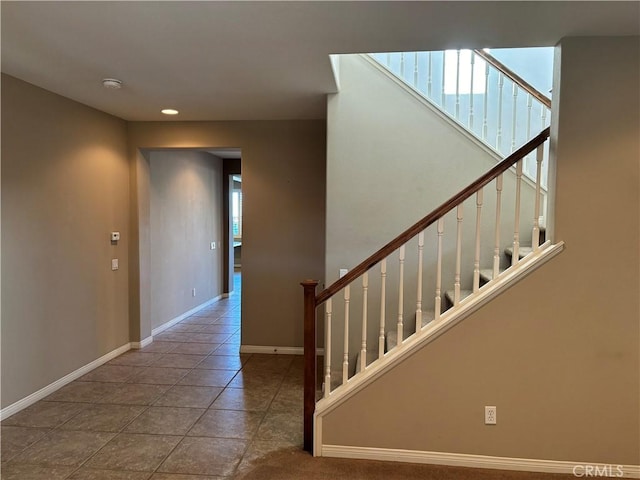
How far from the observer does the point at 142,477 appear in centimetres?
222

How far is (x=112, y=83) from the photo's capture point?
9.72ft

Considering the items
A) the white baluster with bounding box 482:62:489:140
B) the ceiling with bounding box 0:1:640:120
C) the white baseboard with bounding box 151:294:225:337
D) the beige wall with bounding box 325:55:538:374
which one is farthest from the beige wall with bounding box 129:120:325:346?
the white baluster with bounding box 482:62:489:140

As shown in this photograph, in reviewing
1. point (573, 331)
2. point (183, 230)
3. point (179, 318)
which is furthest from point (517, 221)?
point (179, 318)

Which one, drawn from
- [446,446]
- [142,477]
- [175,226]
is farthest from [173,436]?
[175,226]

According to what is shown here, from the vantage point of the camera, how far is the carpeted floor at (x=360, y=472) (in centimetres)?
221

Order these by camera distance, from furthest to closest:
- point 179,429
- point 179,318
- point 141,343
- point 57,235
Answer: point 179,318
point 141,343
point 57,235
point 179,429

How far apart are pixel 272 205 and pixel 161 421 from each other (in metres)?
2.32

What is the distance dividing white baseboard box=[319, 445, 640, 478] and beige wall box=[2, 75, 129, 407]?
97.3 inches

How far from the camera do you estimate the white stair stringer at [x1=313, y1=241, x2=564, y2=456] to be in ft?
7.29

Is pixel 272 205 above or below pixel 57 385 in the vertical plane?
above

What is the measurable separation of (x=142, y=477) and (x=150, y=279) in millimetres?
2821

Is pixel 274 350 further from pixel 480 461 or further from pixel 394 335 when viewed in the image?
pixel 480 461

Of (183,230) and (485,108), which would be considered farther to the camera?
(183,230)

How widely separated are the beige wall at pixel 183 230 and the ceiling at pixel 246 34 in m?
2.21
